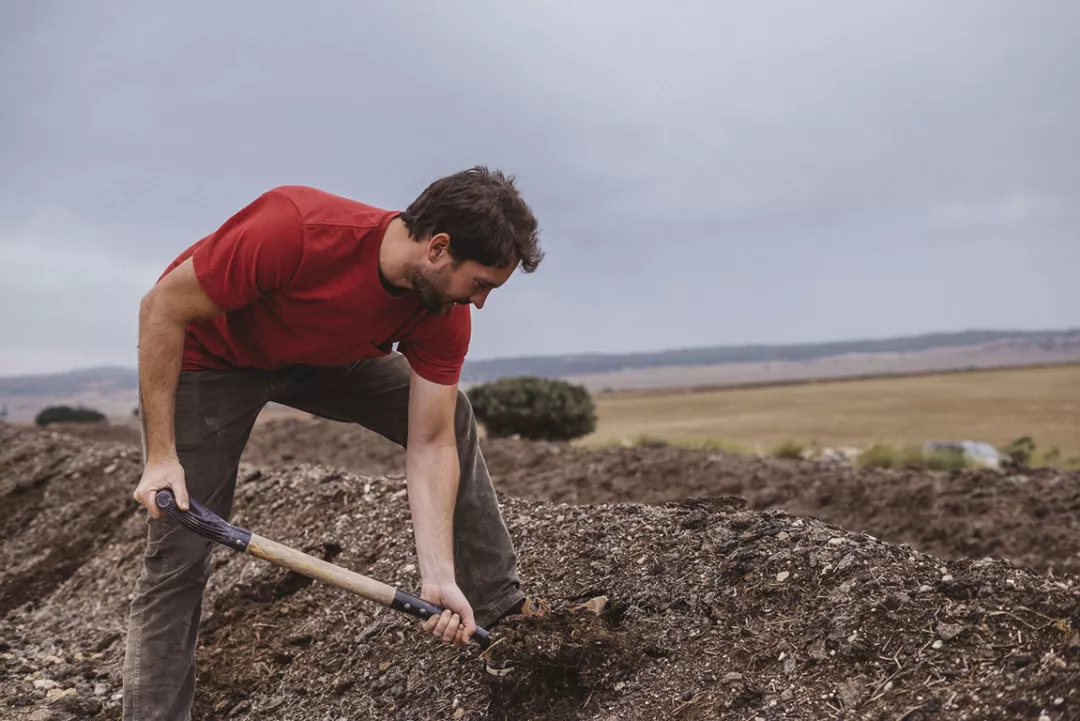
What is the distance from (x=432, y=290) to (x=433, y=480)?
29.1 inches

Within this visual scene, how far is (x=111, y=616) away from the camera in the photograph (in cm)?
622

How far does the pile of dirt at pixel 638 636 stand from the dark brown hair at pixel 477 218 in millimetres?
1332

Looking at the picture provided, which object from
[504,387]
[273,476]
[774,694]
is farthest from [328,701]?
[504,387]

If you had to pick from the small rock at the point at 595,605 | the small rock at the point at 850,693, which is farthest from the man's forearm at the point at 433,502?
the small rock at the point at 850,693

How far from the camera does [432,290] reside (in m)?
3.33

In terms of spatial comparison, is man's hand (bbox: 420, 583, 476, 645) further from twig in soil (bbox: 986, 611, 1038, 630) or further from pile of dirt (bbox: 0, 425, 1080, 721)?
twig in soil (bbox: 986, 611, 1038, 630)

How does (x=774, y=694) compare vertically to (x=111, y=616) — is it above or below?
above

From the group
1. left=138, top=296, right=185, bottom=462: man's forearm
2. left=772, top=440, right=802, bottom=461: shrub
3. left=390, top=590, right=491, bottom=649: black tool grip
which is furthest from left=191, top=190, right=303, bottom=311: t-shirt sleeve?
left=772, top=440, right=802, bottom=461: shrub

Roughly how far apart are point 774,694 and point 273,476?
485 centimetres

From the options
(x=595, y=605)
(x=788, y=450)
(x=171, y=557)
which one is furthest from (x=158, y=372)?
(x=788, y=450)

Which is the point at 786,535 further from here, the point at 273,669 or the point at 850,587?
the point at 273,669

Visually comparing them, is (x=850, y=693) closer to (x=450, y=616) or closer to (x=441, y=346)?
(x=450, y=616)

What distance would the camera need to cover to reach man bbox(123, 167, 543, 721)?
3.26 meters

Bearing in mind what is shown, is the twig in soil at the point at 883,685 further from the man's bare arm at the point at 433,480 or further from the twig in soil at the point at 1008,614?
the man's bare arm at the point at 433,480
